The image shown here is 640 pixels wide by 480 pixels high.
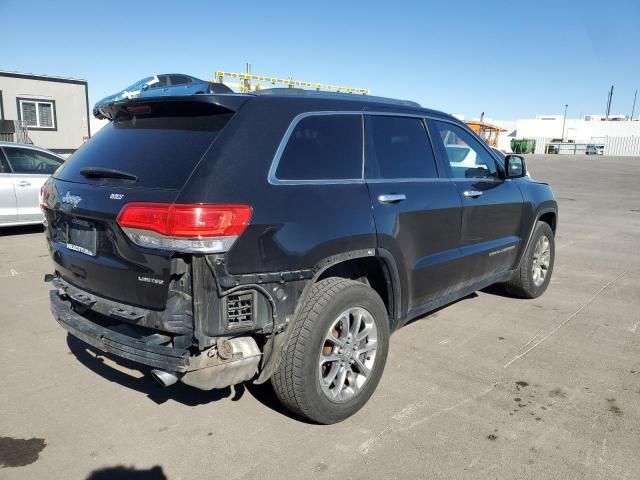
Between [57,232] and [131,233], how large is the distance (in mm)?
957

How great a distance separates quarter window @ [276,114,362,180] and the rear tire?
2775mm

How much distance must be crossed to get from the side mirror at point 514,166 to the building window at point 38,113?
2070 centimetres

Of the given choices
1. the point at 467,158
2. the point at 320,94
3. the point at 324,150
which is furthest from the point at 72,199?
the point at 467,158

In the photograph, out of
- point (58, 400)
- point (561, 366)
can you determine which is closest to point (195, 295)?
point (58, 400)

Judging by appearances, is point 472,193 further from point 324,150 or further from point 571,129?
point 571,129

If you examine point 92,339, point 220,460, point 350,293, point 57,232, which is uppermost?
point 57,232

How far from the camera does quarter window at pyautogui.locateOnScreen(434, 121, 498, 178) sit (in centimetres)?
430

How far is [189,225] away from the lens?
245cm

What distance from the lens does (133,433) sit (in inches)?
118

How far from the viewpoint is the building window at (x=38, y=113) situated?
793 inches

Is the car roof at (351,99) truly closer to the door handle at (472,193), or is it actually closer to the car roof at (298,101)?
the car roof at (298,101)

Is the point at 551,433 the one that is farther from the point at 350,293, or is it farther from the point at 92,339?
the point at 92,339

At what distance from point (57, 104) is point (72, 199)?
21033 mm

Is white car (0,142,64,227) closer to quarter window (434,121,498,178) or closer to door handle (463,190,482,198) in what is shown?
quarter window (434,121,498,178)
